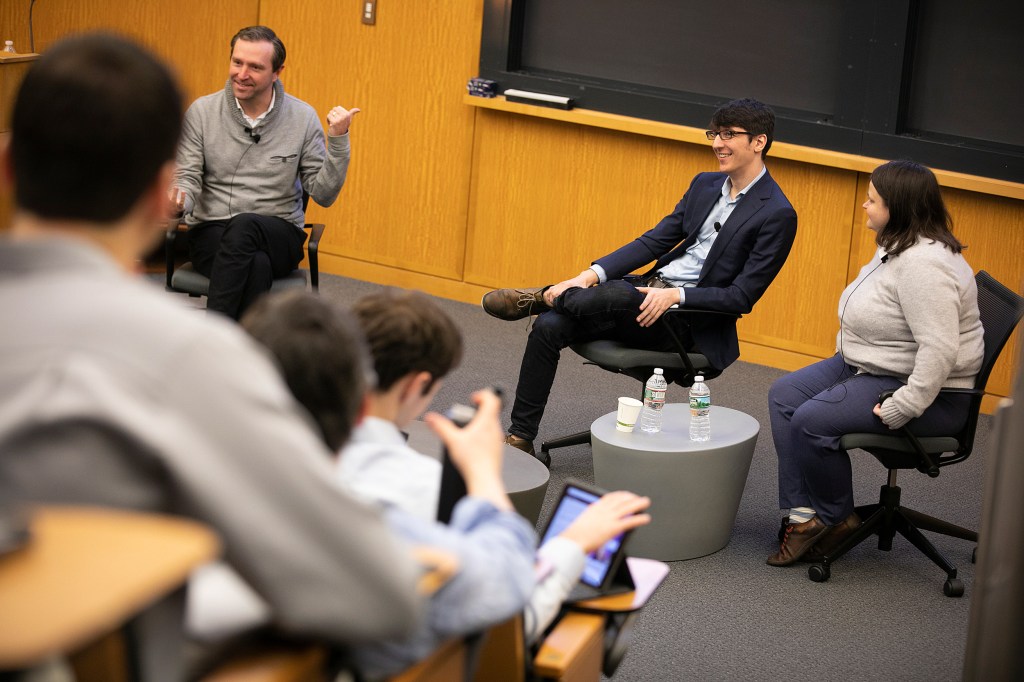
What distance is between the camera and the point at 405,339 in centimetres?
195

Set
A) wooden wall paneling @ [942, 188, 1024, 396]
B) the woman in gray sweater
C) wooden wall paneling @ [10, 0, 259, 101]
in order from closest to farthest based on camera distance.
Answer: the woman in gray sweater
wooden wall paneling @ [942, 188, 1024, 396]
wooden wall paneling @ [10, 0, 259, 101]

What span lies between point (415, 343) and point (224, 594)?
722 millimetres

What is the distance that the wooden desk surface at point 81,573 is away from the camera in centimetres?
89

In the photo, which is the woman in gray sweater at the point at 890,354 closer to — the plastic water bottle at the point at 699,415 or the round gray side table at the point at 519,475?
the plastic water bottle at the point at 699,415

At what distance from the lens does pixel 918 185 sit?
3.76m

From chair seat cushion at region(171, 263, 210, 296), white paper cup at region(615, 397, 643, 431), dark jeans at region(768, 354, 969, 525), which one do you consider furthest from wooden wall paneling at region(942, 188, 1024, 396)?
chair seat cushion at region(171, 263, 210, 296)

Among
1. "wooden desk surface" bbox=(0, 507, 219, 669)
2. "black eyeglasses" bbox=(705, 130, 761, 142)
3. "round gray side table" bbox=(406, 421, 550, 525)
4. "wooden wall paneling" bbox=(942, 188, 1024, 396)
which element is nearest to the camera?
"wooden desk surface" bbox=(0, 507, 219, 669)

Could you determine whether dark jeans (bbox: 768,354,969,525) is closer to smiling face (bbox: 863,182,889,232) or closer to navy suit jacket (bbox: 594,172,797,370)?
navy suit jacket (bbox: 594,172,797,370)

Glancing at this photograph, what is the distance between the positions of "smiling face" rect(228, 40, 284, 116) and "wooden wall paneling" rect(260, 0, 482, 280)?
6.09 feet

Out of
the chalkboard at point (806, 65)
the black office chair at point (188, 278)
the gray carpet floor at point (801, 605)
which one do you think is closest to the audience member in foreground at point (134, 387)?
the gray carpet floor at point (801, 605)

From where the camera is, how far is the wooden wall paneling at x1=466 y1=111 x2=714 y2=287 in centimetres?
601

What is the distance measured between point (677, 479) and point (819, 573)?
53 centimetres

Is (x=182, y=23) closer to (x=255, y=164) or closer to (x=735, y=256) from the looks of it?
(x=255, y=164)

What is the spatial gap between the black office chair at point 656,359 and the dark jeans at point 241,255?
1.20 meters
